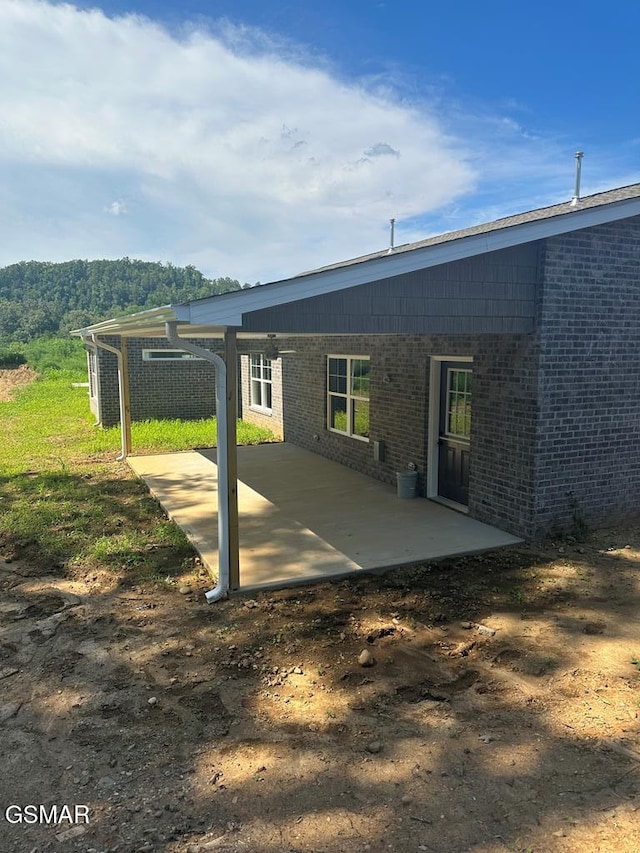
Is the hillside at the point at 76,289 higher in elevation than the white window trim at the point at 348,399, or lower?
higher

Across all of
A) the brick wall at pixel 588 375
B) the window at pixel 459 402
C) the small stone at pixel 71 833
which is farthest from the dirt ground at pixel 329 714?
the window at pixel 459 402

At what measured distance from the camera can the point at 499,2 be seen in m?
11.2

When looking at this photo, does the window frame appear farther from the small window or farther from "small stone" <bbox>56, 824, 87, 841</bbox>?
"small stone" <bbox>56, 824, 87, 841</bbox>

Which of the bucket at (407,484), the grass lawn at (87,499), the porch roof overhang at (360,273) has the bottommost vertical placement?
the grass lawn at (87,499)

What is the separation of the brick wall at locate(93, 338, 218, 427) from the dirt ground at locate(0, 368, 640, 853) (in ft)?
37.6

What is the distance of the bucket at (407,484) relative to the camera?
9.19 meters

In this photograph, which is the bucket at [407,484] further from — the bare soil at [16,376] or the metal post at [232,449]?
the bare soil at [16,376]

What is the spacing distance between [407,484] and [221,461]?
13.8 feet

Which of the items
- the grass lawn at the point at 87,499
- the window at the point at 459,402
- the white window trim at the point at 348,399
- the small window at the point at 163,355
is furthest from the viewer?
the small window at the point at 163,355

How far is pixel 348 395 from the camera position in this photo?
11.7m

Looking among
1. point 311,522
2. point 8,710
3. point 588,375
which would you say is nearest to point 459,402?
point 588,375

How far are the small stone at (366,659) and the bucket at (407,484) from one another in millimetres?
4788

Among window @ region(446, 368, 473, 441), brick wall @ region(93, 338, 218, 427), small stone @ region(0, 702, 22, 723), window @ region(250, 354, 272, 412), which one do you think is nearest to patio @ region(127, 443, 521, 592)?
window @ region(446, 368, 473, 441)

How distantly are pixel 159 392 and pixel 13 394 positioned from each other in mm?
13940
